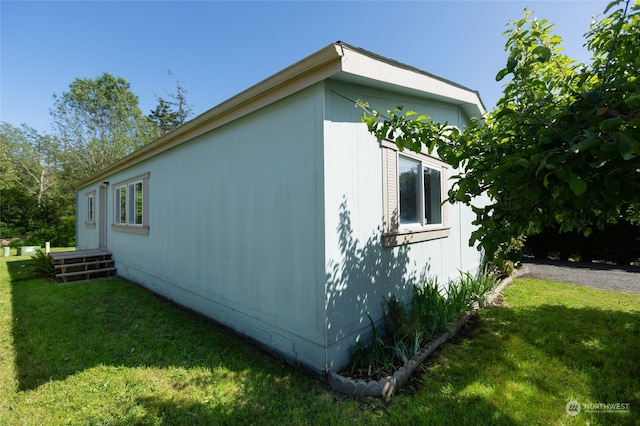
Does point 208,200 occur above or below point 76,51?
below

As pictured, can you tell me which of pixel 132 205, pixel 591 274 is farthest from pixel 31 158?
pixel 591 274

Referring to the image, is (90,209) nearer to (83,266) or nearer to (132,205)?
(83,266)

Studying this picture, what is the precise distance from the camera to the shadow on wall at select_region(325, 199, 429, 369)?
3.24 m

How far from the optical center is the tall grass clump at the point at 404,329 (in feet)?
10.7

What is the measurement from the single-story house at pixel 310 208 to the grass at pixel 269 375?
0.55 m

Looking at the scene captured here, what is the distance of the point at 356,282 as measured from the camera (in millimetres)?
3531

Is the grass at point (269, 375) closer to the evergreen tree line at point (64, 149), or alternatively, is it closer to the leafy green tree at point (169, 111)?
the evergreen tree line at point (64, 149)

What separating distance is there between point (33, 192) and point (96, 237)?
17627 mm

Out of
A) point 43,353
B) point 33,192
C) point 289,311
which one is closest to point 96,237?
point 43,353

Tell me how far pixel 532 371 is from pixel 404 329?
1457 millimetres

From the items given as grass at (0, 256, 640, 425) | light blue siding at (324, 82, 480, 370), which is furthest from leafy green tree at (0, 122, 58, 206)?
light blue siding at (324, 82, 480, 370)

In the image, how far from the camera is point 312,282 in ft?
10.8

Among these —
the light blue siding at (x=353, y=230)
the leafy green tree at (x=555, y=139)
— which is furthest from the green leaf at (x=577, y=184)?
the light blue siding at (x=353, y=230)

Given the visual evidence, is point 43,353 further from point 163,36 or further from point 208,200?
point 163,36
